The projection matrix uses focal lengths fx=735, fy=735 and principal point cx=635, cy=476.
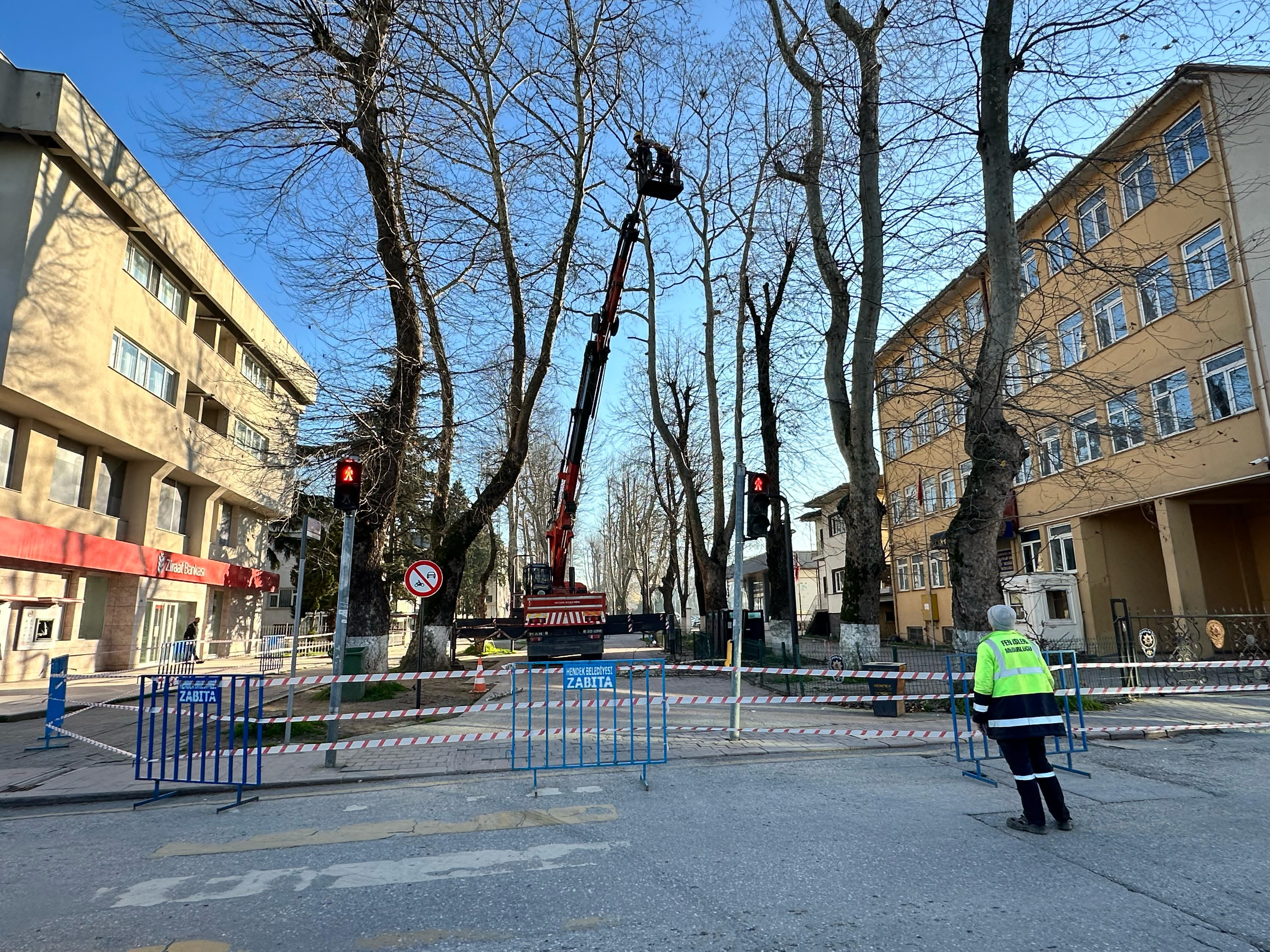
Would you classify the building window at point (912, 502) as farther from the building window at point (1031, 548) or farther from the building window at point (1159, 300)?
the building window at point (1159, 300)

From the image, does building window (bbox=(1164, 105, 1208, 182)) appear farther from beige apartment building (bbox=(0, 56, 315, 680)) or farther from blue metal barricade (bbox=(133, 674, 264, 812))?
beige apartment building (bbox=(0, 56, 315, 680))

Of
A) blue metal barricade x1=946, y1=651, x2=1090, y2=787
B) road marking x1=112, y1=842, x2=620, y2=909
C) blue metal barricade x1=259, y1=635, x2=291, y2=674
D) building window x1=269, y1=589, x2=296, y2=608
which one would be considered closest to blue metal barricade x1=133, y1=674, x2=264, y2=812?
road marking x1=112, y1=842, x2=620, y2=909

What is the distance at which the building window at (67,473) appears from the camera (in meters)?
20.1

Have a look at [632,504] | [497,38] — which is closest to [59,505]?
[497,38]

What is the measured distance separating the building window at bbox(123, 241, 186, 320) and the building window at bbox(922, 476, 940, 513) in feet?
98.0

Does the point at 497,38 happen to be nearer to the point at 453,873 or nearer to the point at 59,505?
the point at 453,873

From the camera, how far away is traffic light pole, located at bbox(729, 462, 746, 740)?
9.27 metres

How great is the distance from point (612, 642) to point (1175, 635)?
105ft

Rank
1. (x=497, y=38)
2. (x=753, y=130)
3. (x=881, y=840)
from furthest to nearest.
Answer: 1. (x=753, y=130)
2. (x=497, y=38)
3. (x=881, y=840)

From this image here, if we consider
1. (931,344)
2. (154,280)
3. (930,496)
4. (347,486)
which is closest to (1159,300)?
(931,344)

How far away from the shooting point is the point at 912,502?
3372cm

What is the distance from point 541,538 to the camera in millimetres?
43688

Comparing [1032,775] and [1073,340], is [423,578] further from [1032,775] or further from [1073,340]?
[1073,340]

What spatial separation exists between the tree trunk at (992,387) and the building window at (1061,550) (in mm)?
13666
